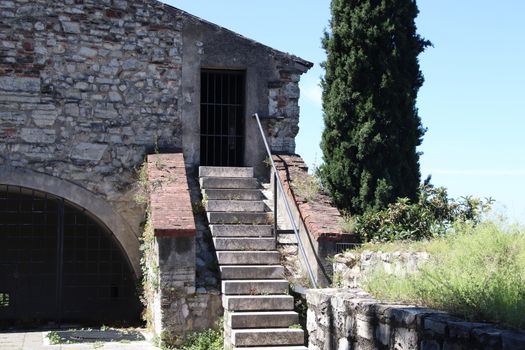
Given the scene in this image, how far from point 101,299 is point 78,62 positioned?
379 centimetres

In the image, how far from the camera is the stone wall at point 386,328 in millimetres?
3411

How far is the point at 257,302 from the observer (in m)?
8.38

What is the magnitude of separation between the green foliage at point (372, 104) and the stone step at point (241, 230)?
1.67 meters

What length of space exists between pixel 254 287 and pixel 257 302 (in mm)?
258

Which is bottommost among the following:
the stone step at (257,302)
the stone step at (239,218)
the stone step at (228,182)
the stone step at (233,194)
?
the stone step at (257,302)

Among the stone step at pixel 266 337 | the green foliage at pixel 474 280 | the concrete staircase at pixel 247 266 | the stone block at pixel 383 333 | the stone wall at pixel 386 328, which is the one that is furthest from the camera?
the concrete staircase at pixel 247 266

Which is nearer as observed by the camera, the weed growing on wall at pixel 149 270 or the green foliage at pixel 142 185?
the weed growing on wall at pixel 149 270

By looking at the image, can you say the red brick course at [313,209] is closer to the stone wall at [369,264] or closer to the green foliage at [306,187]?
the green foliage at [306,187]

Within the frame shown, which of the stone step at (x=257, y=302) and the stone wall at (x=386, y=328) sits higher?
the stone wall at (x=386, y=328)

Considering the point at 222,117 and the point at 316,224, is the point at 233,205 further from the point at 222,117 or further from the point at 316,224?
the point at 222,117

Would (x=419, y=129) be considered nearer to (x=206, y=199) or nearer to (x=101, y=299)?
(x=206, y=199)

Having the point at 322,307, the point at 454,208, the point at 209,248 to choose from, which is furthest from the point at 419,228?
the point at 322,307

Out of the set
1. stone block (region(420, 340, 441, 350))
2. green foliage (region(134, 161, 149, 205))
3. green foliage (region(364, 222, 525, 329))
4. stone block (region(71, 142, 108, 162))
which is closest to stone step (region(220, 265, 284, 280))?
green foliage (region(134, 161, 149, 205))

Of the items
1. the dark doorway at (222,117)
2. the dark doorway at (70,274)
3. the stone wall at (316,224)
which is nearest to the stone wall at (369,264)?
the stone wall at (316,224)
